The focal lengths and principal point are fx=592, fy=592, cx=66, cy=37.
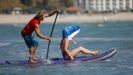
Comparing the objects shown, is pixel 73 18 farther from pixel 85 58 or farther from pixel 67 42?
pixel 67 42

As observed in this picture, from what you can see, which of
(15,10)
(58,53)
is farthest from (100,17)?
(58,53)

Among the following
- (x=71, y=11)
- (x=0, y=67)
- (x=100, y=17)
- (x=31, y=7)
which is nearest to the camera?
(x=0, y=67)

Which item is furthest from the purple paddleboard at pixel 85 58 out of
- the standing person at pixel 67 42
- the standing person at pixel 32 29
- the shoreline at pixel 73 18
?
the shoreline at pixel 73 18

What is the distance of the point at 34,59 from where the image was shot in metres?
24.5

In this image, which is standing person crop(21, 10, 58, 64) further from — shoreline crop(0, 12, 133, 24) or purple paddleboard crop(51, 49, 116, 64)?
shoreline crop(0, 12, 133, 24)

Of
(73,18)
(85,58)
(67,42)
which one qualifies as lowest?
(73,18)

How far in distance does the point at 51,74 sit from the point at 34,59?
92.5 inches

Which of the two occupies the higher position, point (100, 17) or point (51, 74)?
point (51, 74)

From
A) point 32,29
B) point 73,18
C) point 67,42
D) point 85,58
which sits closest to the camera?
point 32,29

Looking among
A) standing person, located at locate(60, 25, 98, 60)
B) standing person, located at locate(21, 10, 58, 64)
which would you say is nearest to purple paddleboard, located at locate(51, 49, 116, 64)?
standing person, located at locate(60, 25, 98, 60)

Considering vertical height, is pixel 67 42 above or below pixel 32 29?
below

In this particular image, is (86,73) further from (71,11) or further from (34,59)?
(71,11)

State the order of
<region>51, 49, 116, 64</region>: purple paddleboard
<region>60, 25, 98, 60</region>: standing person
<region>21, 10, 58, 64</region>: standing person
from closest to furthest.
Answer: <region>21, 10, 58, 64</region>: standing person, <region>60, 25, 98, 60</region>: standing person, <region>51, 49, 116, 64</region>: purple paddleboard

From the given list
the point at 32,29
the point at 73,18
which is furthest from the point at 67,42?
the point at 73,18
